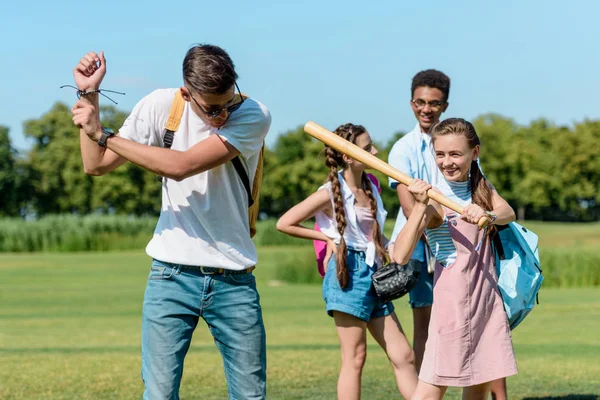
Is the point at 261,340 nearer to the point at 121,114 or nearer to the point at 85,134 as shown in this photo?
the point at 85,134

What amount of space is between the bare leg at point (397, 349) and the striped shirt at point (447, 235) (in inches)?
41.0

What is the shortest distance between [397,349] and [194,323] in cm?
207

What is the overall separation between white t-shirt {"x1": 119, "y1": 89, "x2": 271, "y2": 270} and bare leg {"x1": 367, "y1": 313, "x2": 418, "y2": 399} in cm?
207

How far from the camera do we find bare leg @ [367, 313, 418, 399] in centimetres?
624

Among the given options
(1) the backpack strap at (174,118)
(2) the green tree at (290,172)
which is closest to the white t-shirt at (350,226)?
(1) the backpack strap at (174,118)

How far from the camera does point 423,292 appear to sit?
6793 mm

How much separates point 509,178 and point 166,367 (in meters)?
93.7

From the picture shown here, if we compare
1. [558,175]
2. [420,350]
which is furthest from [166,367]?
[558,175]

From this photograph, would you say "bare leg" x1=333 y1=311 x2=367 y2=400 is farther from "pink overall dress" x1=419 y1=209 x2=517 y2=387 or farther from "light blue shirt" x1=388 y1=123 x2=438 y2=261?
"pink overall dress" x1=419 y1=209 x2=517 y2=387

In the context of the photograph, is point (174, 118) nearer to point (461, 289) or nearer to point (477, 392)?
point (461, 289)

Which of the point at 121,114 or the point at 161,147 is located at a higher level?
the point at 121,114

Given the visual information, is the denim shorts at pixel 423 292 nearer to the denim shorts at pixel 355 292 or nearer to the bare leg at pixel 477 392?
the denim shorts at pixel 355 292

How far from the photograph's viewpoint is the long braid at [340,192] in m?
6.14

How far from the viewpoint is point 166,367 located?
14.5 feet
